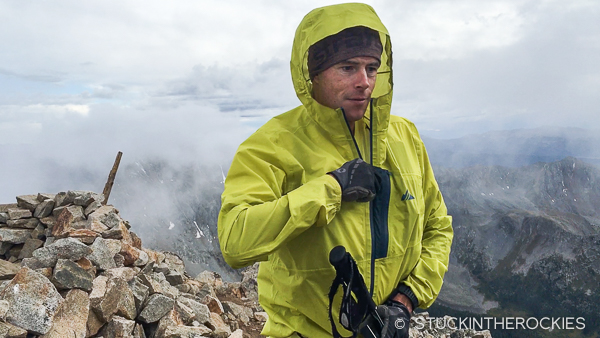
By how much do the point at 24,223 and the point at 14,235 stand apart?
1.58ft

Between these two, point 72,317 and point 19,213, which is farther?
point 19,213

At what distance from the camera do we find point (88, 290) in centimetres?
732

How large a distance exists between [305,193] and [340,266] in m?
0.53

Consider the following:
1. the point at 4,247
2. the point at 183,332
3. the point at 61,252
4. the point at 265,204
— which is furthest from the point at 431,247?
the point at 4,247

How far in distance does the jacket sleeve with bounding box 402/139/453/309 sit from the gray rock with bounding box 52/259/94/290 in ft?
20.1

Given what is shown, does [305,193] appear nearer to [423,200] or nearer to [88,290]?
[423,200]

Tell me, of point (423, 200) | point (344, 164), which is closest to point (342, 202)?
point (344, 164)

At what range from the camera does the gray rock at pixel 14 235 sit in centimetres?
1151

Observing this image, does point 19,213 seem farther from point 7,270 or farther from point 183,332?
point 183,332

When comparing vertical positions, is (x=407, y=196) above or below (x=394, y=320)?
above

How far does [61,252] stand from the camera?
807 centimetres

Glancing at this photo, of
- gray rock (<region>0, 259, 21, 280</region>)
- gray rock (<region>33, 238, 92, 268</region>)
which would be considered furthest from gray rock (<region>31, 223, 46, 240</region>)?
gray rock (<region>33, 238, 92, 268</region>)

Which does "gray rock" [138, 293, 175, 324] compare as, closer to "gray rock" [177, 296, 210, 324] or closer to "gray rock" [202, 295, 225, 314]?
"gray rock" [177, 296, 210, 324]

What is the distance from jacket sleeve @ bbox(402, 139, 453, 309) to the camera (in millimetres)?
3162
